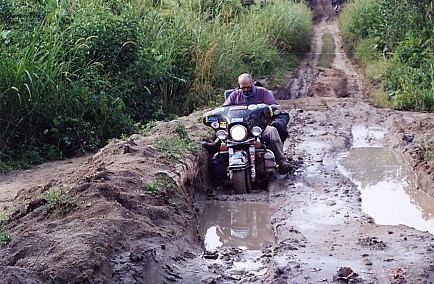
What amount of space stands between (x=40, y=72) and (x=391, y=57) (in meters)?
11.5

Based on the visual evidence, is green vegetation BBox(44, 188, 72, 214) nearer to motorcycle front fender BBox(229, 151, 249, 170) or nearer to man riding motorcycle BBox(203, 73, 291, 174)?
motorcycle front fender BBox(229, 151, 249, 170)

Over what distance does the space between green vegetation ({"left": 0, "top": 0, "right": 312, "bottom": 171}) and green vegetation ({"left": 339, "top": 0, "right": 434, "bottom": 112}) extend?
3.82 m

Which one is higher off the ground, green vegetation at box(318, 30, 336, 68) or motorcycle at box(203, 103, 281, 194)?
motorcycle at box(203, 103, 281, 194)

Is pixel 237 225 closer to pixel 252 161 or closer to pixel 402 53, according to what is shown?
pixel 252 161

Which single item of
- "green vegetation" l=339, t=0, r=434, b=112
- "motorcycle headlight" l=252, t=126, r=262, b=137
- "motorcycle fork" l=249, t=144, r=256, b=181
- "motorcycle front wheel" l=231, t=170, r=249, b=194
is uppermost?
"motorcycle headlight" l=252, t=126, r=262, b=137

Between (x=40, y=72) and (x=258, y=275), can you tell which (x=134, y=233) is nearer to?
(x=258, y=275)

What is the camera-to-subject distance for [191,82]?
1366cm

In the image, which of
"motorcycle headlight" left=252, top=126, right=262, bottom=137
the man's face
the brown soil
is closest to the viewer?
the brown soil

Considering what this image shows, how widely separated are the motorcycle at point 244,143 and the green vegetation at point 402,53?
20.8 ft

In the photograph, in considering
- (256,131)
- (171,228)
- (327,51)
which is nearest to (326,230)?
(171,228)

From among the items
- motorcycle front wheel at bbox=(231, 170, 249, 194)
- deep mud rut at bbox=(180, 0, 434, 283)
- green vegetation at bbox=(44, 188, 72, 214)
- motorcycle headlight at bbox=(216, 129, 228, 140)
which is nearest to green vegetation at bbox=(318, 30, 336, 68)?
deep mud rut at bbox=(180, 0, 434, 283)

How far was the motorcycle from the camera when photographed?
803 cm

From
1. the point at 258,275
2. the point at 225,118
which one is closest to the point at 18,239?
the point at 258,275

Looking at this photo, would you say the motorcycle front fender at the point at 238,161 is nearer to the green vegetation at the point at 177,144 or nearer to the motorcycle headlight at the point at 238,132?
the motorcycle headlight at the point at 238,132
